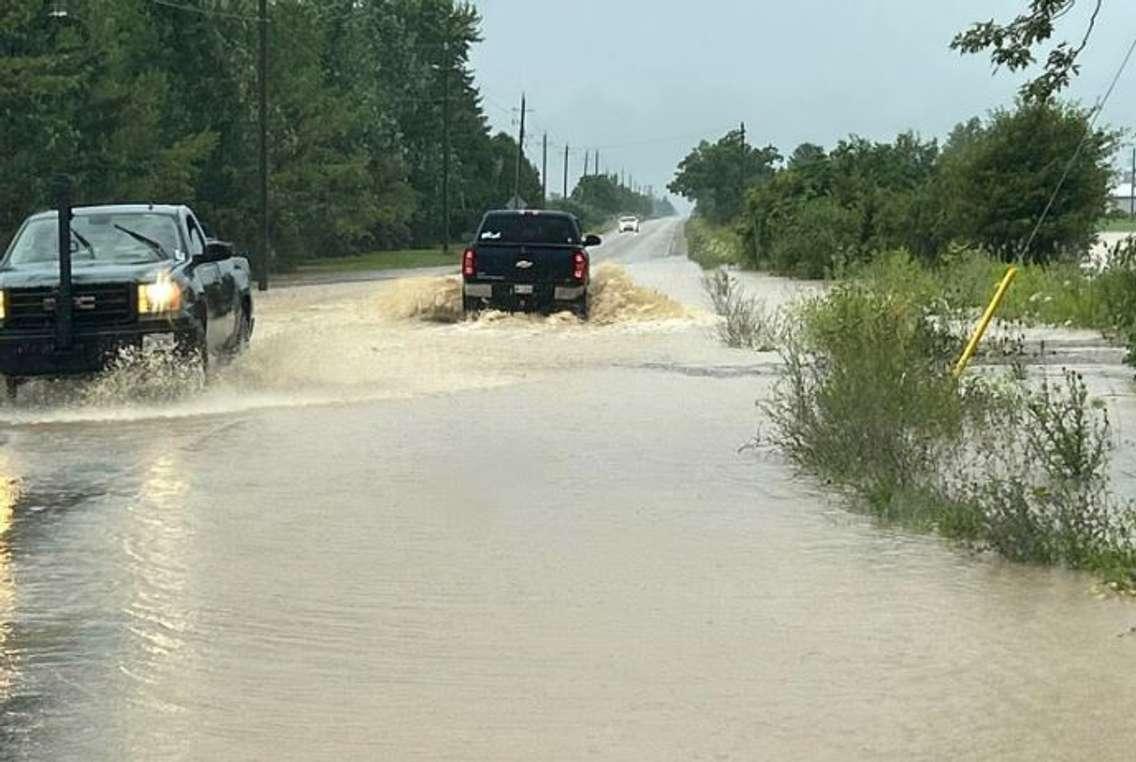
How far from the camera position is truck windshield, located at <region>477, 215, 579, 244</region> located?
26.1m

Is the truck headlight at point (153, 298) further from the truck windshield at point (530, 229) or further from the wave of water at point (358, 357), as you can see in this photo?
the truck windshield at point (530, 229)

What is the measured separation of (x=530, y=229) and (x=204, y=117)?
88.8ft

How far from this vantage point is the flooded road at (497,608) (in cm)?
589

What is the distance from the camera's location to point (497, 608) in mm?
7750

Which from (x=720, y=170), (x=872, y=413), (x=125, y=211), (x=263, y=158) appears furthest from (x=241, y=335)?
(x=720, y=170)

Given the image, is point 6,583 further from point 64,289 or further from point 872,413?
point 64,289

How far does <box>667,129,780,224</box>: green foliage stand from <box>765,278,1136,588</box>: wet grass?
4518 inches

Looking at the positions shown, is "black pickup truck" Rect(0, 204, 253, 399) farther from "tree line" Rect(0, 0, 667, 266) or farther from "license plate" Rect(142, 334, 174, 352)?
"tree line" Rect(0, 0, 667, 266)

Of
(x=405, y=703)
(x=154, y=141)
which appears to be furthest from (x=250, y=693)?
(x=154, y=141)

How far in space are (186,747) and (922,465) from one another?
6333 mm

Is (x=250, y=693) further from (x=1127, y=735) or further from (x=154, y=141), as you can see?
(x=154, y=141)

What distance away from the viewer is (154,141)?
42469 millimetres

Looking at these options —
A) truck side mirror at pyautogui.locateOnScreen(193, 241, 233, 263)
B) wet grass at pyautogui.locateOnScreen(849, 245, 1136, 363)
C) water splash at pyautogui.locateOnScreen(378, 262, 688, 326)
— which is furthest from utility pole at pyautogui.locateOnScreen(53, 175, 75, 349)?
water splash at pyautogui.locateOnScreen(378, 262, 688, 326)

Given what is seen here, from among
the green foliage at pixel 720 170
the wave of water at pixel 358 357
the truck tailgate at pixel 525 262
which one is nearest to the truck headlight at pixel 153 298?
the wave of water at pixel 358 357
